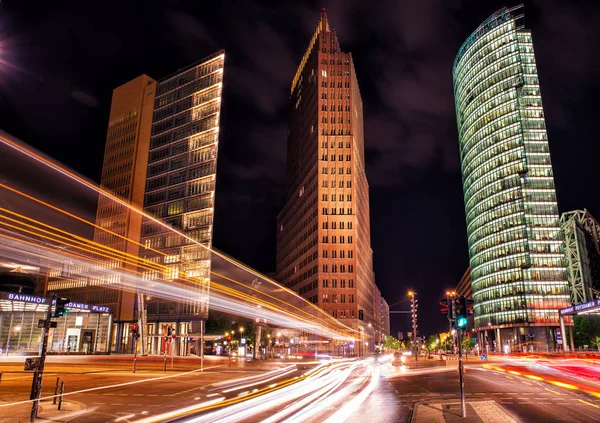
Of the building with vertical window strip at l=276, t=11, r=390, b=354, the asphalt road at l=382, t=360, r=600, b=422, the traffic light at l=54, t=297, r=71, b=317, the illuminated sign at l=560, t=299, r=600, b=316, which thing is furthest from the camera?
the building with vertical window strip at l=276, t=11, r=390, b=354

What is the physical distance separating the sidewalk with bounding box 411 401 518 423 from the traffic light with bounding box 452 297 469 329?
274 cm

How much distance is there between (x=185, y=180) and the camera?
314 ft

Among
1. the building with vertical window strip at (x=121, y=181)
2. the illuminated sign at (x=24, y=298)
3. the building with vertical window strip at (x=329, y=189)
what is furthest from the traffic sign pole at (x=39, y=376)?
the building with vertical window strip at (x=329, y=189)

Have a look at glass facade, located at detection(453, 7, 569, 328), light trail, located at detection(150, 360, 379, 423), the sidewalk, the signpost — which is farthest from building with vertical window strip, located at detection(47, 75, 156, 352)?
glass facade, located at detection(453, 7, 569, 328)

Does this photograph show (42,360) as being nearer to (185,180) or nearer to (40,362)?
(40,362)

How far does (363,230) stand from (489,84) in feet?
200

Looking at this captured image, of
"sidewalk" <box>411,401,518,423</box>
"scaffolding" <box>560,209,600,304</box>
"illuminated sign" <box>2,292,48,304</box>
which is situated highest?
"scaffolding" <box>560,209,600,304</box>

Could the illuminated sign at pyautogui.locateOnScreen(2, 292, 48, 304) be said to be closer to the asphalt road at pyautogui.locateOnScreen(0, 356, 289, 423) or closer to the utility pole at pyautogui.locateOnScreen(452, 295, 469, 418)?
the asphalt road at pyautogui.locateOnScreen(0, 356, 289, 423)

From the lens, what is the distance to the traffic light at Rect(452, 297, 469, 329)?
48.9 feet

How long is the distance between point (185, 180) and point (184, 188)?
174 cm

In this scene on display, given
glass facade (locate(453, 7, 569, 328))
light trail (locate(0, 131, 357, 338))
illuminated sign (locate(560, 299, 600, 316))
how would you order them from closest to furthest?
light trail (locate(0, 131, 357, 338)), illuminated sign (locate(560, 299, 600, 316)), glass facade (locate(453, 7, 569, 328))

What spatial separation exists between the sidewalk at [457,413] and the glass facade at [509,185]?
12189 centimetres

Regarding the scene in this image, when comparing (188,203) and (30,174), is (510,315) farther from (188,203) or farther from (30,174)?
(30,174)

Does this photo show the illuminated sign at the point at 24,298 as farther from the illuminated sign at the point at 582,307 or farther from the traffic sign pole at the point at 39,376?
the illuminated sign at the point at 582,307
